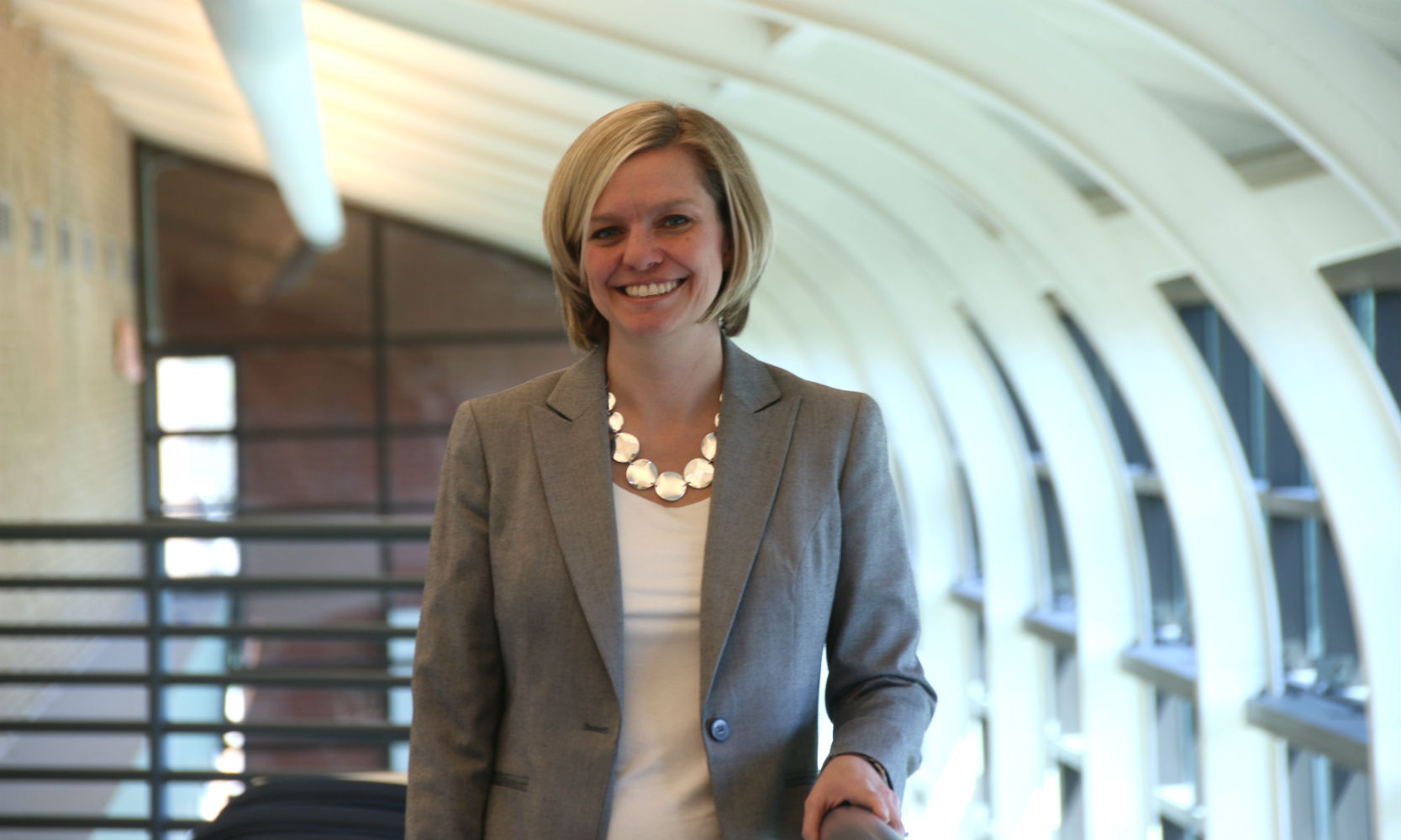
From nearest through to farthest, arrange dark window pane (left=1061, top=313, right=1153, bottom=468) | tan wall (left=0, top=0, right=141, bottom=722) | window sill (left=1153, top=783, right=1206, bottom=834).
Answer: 1. window sill (left=1153, top=783, right=1206, bottom=834)
2. dark window pane (left=1061, top=313, right=1153, bottom=468)
3. tan wall (left=0, top=0, right=141, bottom=722)

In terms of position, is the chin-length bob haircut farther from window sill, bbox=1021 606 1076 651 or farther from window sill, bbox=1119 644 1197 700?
window sill, bbox=1021 606 1076 651

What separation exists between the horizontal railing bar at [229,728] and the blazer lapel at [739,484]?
91.3 inches

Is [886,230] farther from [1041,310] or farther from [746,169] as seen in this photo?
[746,169]

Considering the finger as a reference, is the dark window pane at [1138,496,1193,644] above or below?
below

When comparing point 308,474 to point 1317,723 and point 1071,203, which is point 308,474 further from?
point 1317,723

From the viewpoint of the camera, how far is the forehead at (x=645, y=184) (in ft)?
4.92

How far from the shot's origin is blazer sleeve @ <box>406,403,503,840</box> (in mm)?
1531

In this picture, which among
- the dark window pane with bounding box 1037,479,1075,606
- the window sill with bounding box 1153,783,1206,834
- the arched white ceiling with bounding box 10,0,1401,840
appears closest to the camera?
the arched white ceiling with bounding box 10,0,1401,840

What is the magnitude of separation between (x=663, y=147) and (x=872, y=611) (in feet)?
1.95

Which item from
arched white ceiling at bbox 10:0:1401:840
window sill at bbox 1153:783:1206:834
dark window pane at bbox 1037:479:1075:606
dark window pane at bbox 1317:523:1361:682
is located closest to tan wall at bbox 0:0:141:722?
arched white ceiling at bbox 10:0:1401:840

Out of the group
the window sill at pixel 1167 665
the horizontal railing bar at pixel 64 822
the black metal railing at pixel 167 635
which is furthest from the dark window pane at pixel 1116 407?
the horizontal railing bar at pixel 64 822

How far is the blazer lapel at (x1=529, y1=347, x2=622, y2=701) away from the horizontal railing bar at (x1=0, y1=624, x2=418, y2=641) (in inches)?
89.5

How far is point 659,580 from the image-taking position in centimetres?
152

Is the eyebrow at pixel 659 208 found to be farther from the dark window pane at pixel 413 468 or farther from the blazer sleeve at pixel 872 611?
the dark window pane at pixel 413 468
